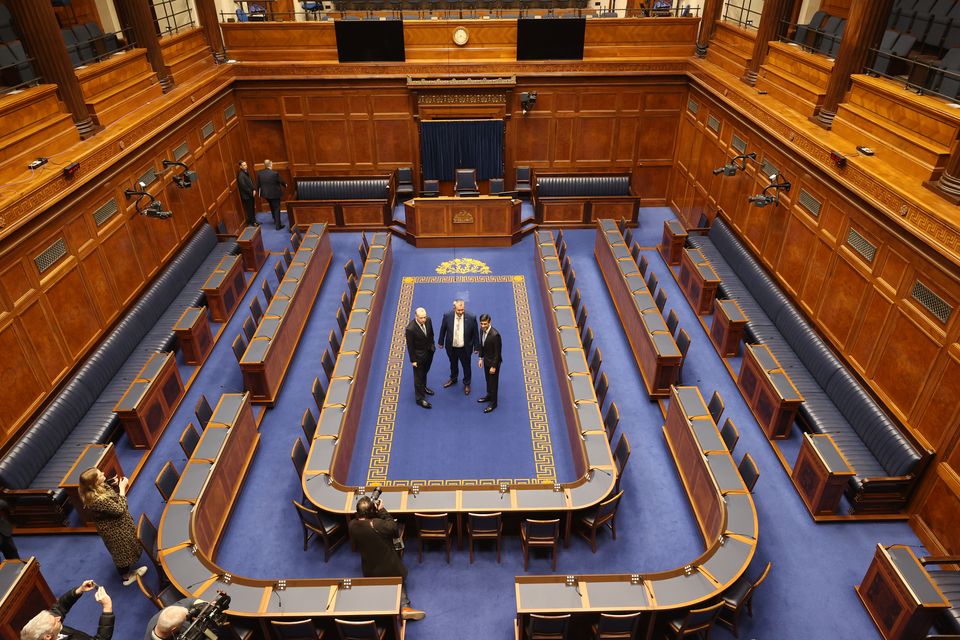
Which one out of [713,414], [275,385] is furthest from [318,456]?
[713,414]

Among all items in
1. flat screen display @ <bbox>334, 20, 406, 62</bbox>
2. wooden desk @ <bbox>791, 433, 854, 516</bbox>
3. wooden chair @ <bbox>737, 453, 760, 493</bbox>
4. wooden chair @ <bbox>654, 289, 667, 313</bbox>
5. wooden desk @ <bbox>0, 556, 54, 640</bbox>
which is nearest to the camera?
wooden desk @ <bbox>0, 556, 54, 640</bbox>

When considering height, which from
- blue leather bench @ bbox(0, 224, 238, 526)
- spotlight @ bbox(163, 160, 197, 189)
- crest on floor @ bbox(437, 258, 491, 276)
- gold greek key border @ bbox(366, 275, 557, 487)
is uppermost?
spotlight @ bbox(163, 160, 197, 189)

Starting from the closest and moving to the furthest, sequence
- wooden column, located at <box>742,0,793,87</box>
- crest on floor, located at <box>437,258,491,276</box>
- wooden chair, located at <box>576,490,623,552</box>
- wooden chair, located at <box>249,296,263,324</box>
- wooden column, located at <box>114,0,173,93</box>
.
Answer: wooden chair, located at <box>576,490,623,552</box>
wooden chair, located at <box>249,296,263,324</box>
wooden column, located at <box>114,0,173,93</box>
wooden column, located at <box>742,0,793,87</box>
crest on floor, located at <box>437,258,491,276</box>

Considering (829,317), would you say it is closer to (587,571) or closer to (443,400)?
(587,571)

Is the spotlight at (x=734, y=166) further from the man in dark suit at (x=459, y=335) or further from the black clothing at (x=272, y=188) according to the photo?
→ the black clothing at (x=272, y=188)

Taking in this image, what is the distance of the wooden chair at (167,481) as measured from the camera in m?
6.42

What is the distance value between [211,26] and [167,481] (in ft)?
35.1

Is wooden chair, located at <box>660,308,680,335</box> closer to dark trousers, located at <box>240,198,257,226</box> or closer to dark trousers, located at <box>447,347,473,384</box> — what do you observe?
dark trousers, located at <box>447,347,473,384</box>

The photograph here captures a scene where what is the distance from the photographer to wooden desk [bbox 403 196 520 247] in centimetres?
1305

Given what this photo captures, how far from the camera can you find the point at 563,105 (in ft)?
46.4

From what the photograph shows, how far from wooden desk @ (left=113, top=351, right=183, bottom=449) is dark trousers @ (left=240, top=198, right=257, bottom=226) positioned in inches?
215

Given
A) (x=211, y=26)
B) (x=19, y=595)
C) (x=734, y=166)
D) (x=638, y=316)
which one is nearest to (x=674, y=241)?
(x=734, y=166)

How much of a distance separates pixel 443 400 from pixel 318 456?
94.7 inches

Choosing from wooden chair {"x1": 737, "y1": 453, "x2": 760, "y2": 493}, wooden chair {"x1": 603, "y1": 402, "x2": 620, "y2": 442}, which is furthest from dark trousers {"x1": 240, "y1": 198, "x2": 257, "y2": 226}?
wooden chair {"x1": 737, "y1": 453, "x2": 760, "y2": 493}
